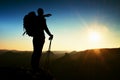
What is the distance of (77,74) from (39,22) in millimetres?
97436

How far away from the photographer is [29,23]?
37.4 feet

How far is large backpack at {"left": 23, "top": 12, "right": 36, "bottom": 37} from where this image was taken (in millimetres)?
11327

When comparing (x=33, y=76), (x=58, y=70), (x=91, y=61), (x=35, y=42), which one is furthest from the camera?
(x=58, y=70)

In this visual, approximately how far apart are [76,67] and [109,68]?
1228 inches

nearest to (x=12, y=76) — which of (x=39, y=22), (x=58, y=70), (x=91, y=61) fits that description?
(x=39, y=22)

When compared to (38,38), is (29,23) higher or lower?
higher

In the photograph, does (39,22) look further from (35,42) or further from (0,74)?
(0,74)

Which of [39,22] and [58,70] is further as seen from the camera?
[58,70]

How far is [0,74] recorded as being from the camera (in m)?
10.3

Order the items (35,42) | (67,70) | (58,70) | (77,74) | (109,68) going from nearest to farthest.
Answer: (35,42) < (109,68) < (77,74) < (67,70) < (58,70)

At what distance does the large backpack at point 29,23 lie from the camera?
11327mm

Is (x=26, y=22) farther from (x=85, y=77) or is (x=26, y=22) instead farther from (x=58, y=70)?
(x=58, y=70)

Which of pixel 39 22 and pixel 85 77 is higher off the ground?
pixel 39 22

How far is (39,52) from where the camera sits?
11930mm
